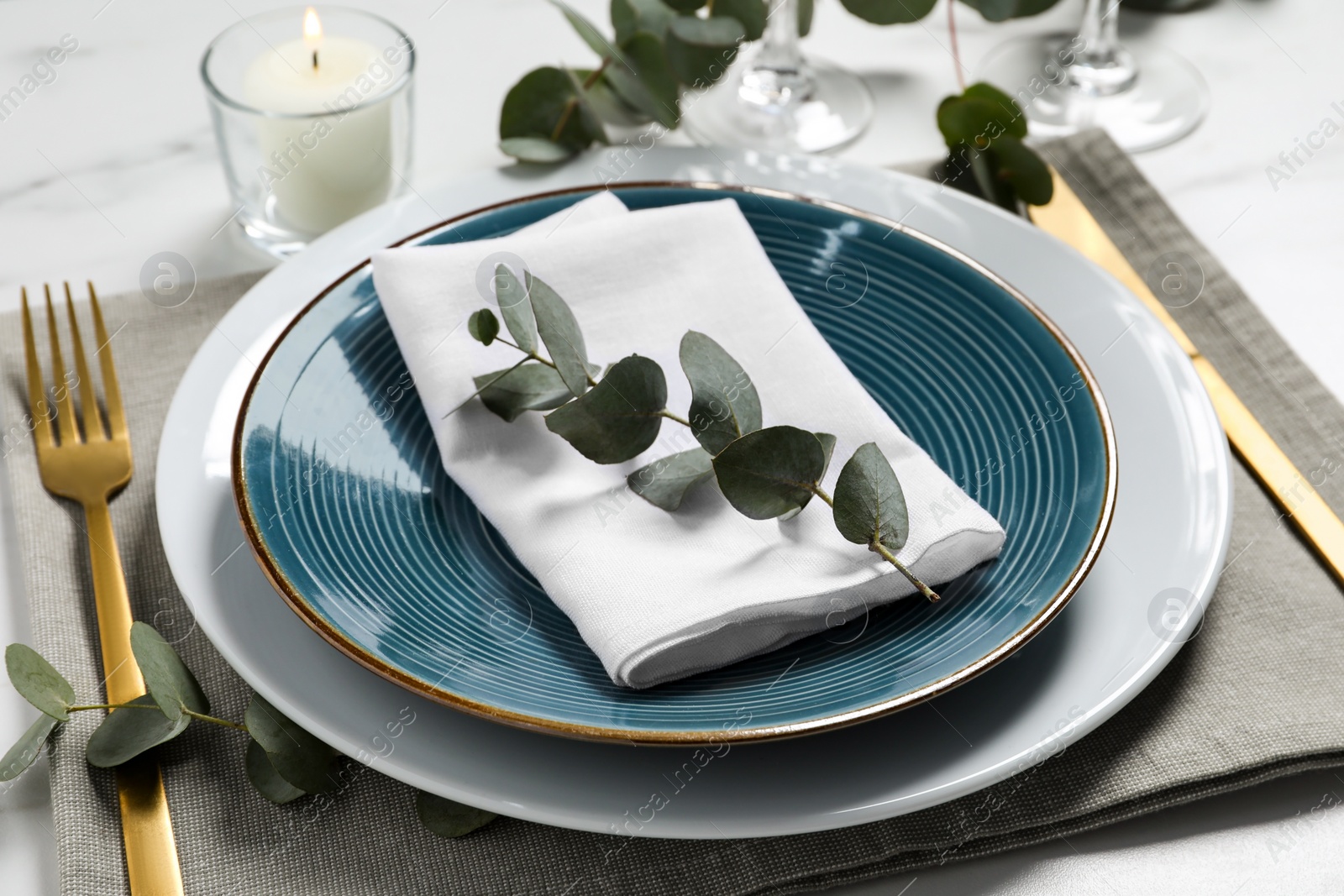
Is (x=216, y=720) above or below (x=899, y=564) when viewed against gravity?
below

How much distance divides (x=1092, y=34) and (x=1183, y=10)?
185mm

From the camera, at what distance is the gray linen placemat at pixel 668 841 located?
497 mm

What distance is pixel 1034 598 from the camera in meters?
0.50

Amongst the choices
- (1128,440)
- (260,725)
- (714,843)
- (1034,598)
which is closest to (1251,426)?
(1128,440)

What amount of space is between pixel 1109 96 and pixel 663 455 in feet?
2.17

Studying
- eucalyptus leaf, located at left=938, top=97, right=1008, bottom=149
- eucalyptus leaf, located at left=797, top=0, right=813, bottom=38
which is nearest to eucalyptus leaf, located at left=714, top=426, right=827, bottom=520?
eucalyptus leaf, located at left=938, top=97, right=1008, bottom=149

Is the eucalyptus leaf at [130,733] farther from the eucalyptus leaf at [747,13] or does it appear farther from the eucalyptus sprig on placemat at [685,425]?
the eucalyptus leaf at [747,13]

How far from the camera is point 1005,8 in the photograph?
939 millimetres

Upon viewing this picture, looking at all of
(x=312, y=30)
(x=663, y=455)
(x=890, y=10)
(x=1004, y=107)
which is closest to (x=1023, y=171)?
(x=1004, y=107)

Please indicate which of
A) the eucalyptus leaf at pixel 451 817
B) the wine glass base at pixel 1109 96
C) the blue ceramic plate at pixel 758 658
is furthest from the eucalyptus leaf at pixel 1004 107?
the eucalyptus leaf at pixel 451 817

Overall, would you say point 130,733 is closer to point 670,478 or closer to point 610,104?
point 670,478

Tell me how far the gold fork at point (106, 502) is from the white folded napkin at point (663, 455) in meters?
0.18

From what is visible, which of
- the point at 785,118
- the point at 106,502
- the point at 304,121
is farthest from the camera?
the point at 785,118

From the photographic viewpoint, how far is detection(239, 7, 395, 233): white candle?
80 centimetres
